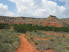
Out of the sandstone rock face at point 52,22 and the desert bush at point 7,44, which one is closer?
the desert bush at point 7,44

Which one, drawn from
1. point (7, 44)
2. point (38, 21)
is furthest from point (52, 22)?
point (7, 44)

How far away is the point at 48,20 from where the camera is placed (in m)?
75.6

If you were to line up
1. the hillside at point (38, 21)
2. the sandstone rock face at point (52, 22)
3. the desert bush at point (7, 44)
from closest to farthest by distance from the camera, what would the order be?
the desert bush at point (7, 44) < the sandstone rock face at point (52, 22) < the hillside at point (38, 21)

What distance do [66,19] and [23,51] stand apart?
7957 centimetres

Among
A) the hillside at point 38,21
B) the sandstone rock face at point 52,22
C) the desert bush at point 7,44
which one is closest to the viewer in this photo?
the desert bush at point 7,44

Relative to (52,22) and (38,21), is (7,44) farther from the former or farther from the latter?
(38,21)

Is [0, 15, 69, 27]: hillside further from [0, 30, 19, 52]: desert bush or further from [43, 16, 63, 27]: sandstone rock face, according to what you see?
[0, 30, 19, 52]: desert bush

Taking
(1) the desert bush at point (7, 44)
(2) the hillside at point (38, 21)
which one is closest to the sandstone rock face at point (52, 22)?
(2) the hillside at point (38, 21)

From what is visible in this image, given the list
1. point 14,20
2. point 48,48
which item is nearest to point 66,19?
point 14,20

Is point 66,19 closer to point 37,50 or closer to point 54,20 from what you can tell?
point 54,20

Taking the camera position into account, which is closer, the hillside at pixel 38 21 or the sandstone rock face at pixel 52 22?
the sandstone rock face at pixel 52 22

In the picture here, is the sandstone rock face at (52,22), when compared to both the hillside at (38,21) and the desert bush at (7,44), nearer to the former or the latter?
the hillside at (38,21)

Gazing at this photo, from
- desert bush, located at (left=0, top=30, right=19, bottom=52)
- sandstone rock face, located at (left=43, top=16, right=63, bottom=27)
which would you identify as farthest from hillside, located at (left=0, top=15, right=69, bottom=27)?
desert bush, located at (left=0, top=30, right=19, bottom=52)

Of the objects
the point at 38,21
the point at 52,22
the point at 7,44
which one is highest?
the point at 7,44
